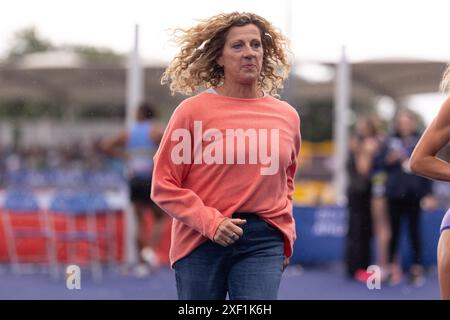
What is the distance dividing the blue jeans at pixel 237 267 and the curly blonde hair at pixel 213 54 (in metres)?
0.59

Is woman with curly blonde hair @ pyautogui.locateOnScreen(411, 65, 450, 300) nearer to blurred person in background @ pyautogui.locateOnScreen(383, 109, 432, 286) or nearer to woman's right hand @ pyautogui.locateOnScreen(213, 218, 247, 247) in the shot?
woman's right hand @ pyautogui.locateOnScreen(213, 218, 247, 247)

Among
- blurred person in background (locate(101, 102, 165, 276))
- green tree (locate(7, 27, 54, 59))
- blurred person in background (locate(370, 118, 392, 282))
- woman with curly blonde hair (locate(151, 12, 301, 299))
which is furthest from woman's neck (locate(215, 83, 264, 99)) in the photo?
blurred person in background (locate(370, 118, 392, 282))

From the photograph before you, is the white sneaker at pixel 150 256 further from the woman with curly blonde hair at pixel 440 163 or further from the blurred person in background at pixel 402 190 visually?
the woman with curly blonde hair at pixel 440 163

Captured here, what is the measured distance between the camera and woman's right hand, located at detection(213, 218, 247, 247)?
3.23m

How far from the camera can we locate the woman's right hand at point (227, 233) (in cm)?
323

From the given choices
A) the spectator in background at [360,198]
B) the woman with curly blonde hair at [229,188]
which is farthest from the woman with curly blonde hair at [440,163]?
the spectator in background at [360,198]

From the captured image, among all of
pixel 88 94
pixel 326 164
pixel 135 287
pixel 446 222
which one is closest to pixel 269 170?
pixel 446 222

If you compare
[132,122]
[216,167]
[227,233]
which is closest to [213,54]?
[216,167]

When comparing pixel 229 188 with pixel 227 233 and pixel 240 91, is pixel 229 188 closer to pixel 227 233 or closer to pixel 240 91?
pixel 227 233

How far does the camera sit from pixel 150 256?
867cm
